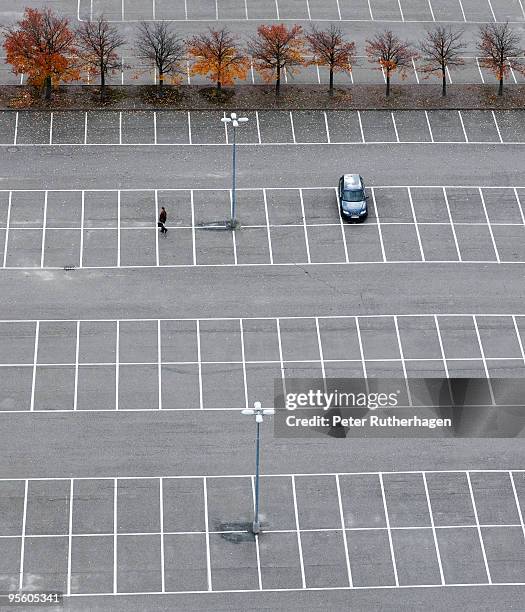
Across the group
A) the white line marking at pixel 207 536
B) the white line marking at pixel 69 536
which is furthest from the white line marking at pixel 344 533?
the white line marking at pixel 69 536

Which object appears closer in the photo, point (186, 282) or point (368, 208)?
point (186, 282)

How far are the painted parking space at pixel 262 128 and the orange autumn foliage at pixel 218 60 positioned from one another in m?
2.61

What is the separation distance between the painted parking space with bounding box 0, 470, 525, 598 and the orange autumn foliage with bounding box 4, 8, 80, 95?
3109 cm

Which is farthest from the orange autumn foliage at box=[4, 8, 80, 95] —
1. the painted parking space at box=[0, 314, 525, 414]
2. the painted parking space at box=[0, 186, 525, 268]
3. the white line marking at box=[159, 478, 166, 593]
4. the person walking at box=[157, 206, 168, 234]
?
the white line marking at box=[159, 478, 166, 593]

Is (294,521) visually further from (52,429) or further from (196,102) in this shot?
(196,102)

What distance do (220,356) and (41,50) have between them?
87.1 ft

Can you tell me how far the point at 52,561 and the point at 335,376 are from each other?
17.9 meters

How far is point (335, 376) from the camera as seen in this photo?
68.8 metres

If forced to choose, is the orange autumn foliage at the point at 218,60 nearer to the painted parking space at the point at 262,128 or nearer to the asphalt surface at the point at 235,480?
the painted parking space at the point at 262,128

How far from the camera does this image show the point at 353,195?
7750 centimetres

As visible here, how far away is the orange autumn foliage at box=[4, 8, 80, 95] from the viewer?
8319cm

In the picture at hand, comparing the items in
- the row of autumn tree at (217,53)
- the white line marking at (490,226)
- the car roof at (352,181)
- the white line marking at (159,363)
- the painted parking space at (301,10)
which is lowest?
the white line marking at (159,363)

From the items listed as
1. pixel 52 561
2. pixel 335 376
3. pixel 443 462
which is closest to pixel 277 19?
pixel 335 376

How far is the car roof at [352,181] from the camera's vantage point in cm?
7781
